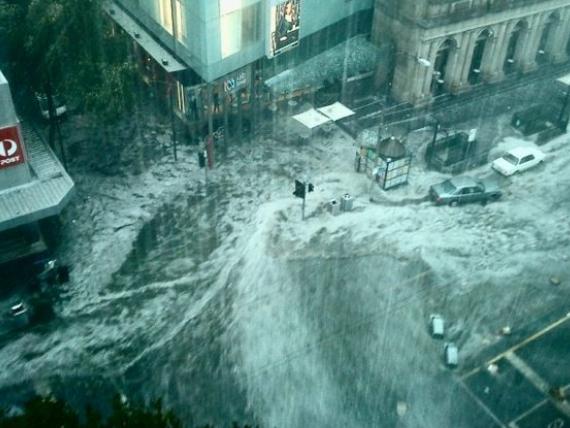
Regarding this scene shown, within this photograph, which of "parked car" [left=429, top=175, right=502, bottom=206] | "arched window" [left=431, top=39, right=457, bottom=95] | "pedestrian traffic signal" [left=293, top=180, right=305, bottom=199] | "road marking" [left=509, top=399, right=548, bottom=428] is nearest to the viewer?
"road marking" [left=509, top=399, right=548, bottom=428]

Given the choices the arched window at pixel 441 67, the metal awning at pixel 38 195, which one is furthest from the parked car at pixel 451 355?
the arched window at pixel 441 67

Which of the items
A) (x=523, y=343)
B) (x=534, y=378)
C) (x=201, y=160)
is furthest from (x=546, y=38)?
(x=534, y=378)

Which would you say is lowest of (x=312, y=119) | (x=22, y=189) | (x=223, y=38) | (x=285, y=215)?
(x=285, y=215)

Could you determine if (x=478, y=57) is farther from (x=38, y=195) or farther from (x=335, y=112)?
(x=38, y=195)

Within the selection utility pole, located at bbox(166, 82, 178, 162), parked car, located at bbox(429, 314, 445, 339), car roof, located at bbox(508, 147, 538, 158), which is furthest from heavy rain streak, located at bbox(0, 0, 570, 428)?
utility pole, located at bbox(166, 82, 178, 162)

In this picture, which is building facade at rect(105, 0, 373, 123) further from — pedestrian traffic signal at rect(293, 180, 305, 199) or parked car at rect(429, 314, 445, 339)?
parked car at rect(429, 314, 445, 339)

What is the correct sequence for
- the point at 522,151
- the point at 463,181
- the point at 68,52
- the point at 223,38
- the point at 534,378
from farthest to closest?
the point at 522,151 < the point at 223,38 < the point at 463,181 < the point at 68,52 < the point at 534,378

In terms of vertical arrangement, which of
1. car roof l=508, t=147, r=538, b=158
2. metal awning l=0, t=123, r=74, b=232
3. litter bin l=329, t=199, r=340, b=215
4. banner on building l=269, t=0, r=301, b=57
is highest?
banner on building l=269, t=0, r=301, b=57

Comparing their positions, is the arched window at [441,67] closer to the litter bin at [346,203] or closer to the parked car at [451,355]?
the litter bin at [346,203]
